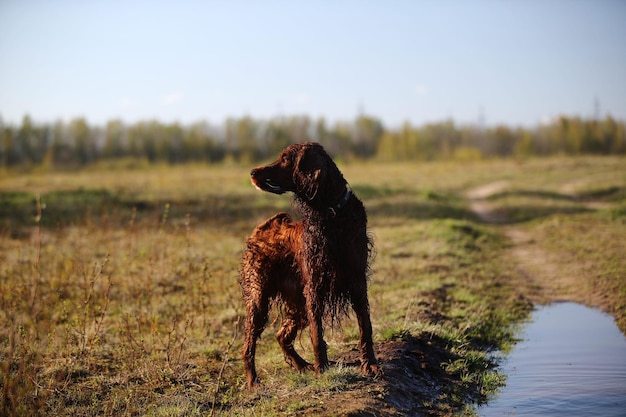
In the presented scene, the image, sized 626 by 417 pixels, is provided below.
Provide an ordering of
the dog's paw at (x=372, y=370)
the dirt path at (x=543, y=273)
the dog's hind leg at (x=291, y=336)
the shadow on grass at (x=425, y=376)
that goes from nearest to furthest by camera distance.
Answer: the shadow on grass at (x=425, y=376) → the dog's paw at (x=372, y=370) → the dog's hind leg at (x=291, y=336) → the dirt path at (x=543, y=273)

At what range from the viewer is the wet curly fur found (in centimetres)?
557

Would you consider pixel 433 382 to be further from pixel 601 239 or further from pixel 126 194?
pixel 126 194

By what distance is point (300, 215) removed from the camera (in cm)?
590

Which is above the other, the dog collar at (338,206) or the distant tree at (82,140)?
Result: the distant tree at (82,140)

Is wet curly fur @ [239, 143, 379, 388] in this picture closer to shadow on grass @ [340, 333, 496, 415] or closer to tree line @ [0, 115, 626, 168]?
shadow on grass @ [340, 333, 496, 415]

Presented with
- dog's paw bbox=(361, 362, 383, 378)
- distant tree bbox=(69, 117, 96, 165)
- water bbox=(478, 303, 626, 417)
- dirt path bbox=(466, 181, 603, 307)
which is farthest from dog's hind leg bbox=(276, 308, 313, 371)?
distant tree bbox=(69, 117, 96, 165)

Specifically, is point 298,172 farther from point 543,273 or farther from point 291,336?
point 543,273

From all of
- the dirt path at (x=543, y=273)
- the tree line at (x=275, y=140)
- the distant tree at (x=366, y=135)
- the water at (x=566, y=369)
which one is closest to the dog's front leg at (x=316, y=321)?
the water at (x=566, y=369)

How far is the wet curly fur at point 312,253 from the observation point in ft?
18.3

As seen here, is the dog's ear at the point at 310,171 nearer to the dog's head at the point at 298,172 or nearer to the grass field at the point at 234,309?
the dog's head at the point at 298,172

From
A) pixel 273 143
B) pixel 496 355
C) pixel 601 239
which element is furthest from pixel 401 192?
pixel 273 143

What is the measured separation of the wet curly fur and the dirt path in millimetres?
5366

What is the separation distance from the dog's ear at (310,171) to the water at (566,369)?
2563mm

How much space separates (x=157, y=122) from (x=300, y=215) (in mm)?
65887
